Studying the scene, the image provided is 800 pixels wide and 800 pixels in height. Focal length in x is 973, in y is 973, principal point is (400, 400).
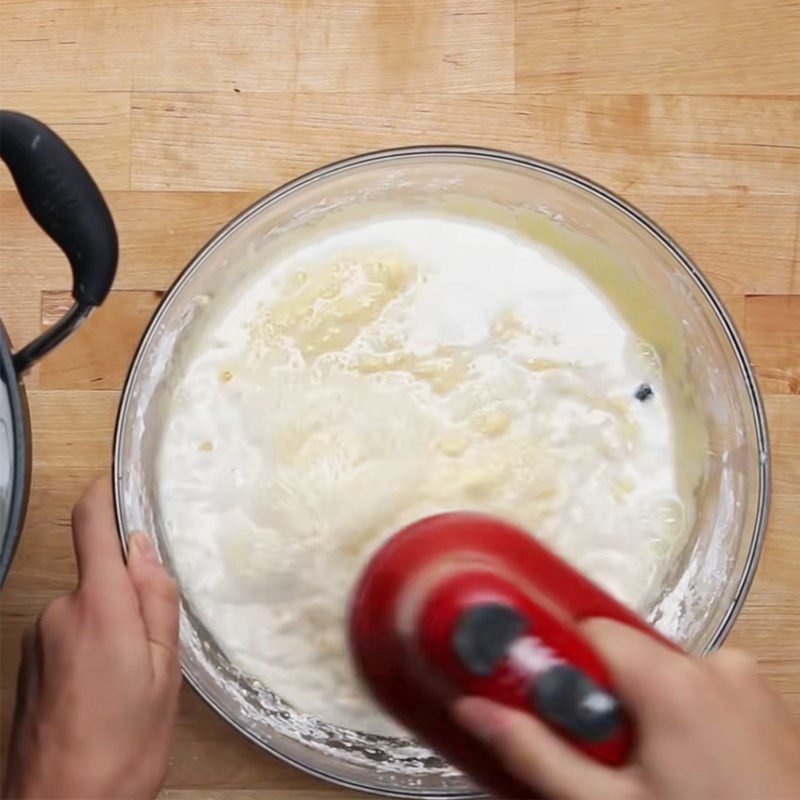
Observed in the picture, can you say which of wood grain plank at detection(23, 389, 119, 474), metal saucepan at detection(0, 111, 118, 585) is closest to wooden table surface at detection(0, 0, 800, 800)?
wood grain plank at detection(23, 389, 119, 474)

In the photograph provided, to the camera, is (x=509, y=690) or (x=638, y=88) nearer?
(x=509, y=690)

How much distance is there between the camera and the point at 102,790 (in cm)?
59

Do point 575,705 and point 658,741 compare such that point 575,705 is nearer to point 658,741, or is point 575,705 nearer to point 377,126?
point 658,741

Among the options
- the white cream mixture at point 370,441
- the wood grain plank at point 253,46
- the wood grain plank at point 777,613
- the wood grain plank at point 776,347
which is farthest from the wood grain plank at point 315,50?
the wood grain plank at point 777,613

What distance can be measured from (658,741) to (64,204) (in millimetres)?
384

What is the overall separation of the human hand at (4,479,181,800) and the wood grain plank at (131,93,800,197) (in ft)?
0.76

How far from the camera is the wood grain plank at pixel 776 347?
0.66 metres

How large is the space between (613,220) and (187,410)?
0.30 m

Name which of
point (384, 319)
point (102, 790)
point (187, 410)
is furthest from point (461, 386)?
point (102, 790)

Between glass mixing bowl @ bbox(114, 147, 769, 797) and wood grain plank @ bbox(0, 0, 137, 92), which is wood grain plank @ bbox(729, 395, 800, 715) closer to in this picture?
glass mixing bowl @ bbox(114, 147, 769, 797)

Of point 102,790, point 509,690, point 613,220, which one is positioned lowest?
point 102,790

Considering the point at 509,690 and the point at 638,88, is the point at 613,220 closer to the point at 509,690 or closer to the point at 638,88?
the point at 638,88

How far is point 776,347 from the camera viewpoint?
0.66 m

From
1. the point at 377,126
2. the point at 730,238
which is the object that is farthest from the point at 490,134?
the point at 730,238
